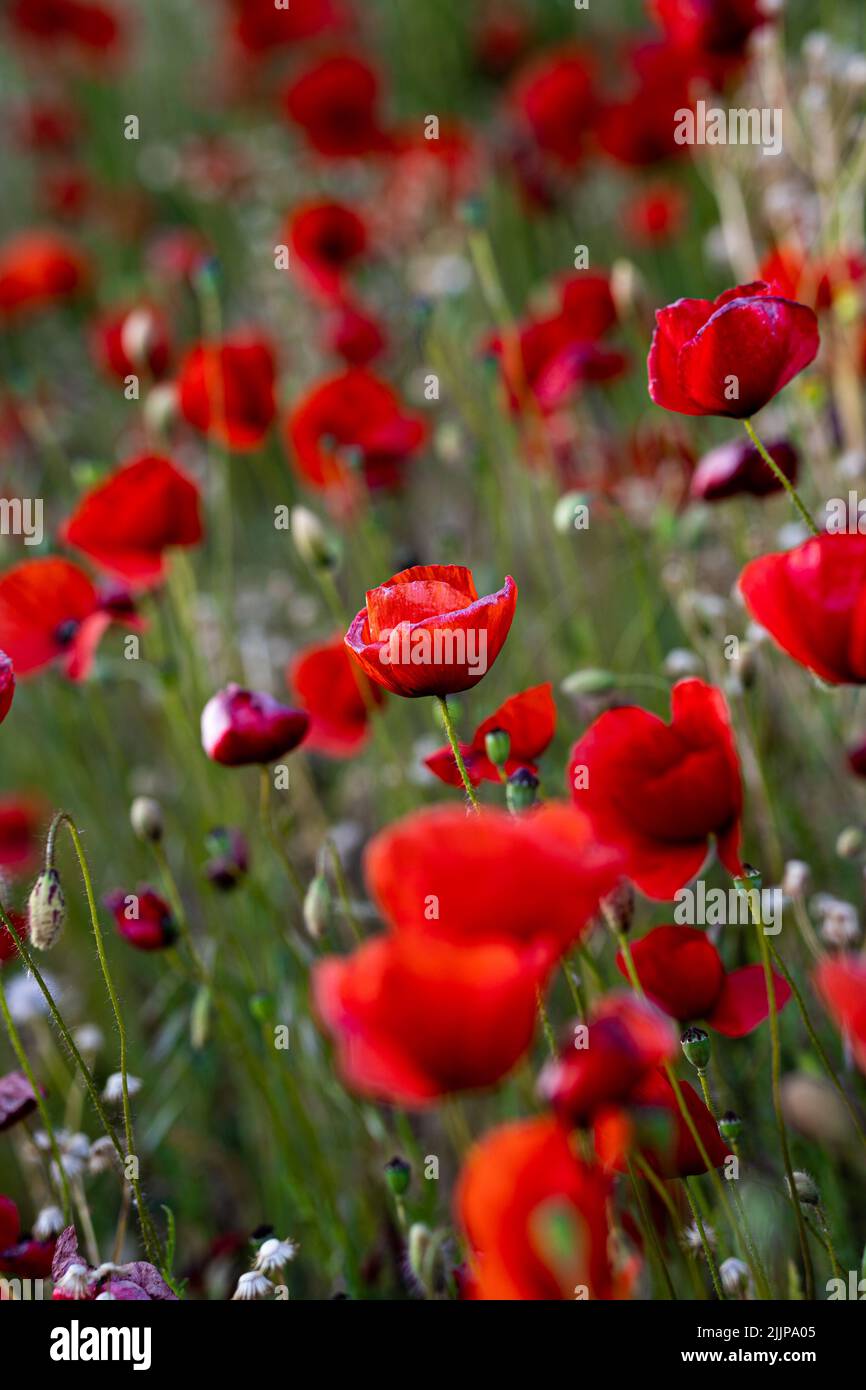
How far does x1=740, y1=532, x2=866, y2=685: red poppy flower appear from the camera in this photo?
27.4 inches

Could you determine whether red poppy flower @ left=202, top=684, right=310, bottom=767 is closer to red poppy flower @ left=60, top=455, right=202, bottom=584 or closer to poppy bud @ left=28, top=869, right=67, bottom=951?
poppy bud @ left=28, top=869, right=67, bottom=951

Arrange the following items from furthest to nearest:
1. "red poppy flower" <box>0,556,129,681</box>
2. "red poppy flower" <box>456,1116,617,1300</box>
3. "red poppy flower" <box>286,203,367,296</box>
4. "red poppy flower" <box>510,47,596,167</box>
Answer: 1. "red poppy flower" <box>510,47,596,167</box>
2. "red poppy flower" <box>286,203,367,296</box>
3. "red poppy flower" <box>0,556,129,681</box>
4. "red poppy flower" <box>456,1116,617,1300</box>

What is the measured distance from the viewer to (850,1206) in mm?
1165

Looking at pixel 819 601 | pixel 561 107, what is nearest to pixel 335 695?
pixel 819 601

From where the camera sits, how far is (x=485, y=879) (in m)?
0.49

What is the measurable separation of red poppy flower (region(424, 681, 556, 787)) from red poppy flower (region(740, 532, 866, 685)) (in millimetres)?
147

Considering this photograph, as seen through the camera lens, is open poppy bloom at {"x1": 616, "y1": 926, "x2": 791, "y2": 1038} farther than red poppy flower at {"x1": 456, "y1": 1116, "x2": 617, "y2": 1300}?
Yes

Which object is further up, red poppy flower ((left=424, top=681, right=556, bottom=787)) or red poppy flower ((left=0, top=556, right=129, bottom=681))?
red poppy flower ((left=0, top=556, right=129, bottom=681))

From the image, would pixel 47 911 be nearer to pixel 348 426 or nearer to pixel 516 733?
pixel 516 733

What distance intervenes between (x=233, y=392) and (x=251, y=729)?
0.79 m

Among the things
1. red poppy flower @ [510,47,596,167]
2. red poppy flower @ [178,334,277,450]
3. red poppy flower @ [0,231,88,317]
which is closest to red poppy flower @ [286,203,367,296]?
red poppy flower @ [178,334,277,450]

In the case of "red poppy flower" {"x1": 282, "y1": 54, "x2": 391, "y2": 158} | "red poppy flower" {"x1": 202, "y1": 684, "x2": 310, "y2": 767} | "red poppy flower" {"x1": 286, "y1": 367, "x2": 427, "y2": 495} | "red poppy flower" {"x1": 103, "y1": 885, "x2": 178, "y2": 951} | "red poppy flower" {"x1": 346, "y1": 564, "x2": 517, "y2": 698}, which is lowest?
"red poppy flower" {"x1": 103, "y1": 885, "x2": 178, "y2": 951}

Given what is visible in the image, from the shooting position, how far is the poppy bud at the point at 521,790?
0.73 m

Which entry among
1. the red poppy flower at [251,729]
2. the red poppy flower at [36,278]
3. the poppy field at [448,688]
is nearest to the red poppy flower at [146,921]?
the poppy field at [448,688]
